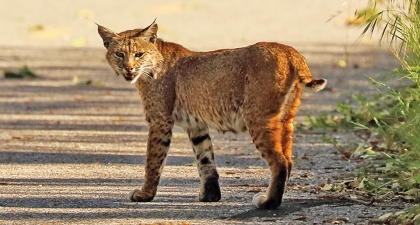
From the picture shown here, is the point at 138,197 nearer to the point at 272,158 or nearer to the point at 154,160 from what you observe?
the point at 154,160

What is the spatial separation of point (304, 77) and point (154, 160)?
1351 millimetres

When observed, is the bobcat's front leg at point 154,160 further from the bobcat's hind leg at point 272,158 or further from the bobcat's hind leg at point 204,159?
the bobcat's hind leg at point 272,158

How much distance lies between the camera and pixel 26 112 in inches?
508

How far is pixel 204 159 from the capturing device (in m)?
7.98

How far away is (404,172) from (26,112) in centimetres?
657

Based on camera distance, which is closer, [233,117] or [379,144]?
[233,117]

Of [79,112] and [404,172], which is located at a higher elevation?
[404,172]

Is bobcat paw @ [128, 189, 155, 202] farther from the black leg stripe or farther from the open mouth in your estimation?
the open mouth

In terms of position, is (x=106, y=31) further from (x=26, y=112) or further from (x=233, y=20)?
(x=233, y=20)

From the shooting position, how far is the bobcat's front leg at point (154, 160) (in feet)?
25.3

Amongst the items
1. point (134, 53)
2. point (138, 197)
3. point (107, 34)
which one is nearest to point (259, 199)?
point (138, 197)

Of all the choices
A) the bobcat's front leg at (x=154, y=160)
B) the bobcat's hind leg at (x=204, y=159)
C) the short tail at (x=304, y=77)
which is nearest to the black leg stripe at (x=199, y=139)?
the bobcat's hind leg at (x=204, y=159)

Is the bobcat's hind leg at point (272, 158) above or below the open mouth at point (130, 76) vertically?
below

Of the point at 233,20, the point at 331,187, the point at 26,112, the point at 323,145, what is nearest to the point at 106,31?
the point at 331,187
